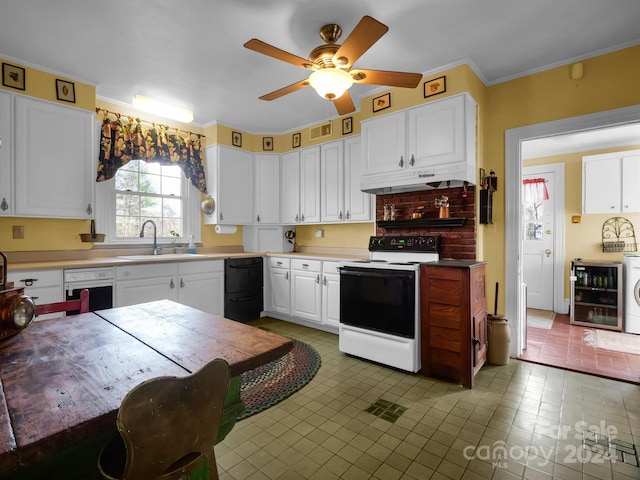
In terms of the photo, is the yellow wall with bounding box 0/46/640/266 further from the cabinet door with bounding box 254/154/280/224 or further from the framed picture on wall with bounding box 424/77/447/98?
the cabinet door with bounding box 254/154/280/224

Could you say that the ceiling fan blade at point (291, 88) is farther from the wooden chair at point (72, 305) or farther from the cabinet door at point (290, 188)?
the cabinet door at point (290, 188)

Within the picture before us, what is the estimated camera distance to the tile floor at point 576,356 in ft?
9.03

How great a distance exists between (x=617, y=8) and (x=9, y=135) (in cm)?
470

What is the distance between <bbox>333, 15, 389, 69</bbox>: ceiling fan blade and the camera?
1712mm

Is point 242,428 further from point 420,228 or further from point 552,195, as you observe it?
point 552,195

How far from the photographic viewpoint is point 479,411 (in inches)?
85.1

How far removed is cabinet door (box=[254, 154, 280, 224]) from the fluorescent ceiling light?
142cm

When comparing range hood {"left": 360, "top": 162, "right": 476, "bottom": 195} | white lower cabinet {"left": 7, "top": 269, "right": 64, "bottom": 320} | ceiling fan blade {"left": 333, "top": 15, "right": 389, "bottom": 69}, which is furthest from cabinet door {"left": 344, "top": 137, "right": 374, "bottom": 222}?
white lower cabinet {"left": 7, "top": 269, "right": 64, "bottom": 320}

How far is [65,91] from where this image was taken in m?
3.06

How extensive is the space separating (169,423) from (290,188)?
4.12 meters

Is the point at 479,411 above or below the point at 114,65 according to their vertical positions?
below

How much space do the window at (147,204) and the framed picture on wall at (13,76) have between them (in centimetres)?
105

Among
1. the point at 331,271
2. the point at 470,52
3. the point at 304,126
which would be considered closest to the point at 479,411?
the point at 331,271

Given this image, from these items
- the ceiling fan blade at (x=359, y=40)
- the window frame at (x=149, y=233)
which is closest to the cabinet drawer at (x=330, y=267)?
the window frame at (x=149, y=233)
